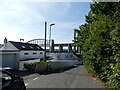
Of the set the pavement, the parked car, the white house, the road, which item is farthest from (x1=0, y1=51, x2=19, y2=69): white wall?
the parked car

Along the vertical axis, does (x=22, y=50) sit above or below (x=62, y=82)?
above

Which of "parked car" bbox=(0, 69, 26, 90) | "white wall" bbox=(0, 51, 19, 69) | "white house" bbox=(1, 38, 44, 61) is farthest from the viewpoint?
"white house" bbox=(1, 38, 44, 61)

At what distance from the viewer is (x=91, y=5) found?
529 inches

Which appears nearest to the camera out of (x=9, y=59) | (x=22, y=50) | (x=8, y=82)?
(x=8, y=82)

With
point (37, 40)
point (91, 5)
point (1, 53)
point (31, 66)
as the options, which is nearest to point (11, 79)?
point (91, 5)

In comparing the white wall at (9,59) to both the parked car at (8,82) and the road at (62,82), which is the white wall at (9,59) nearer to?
the road at (62,82)

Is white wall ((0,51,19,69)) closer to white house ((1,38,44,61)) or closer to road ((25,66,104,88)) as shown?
white house ((1,38,44,61))

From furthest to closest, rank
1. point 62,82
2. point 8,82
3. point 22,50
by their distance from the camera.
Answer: point 22,50
point 62,82
point 8,82

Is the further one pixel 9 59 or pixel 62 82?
pixel 9 59

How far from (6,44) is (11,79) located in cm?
2714

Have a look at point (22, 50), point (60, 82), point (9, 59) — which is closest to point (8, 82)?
point (60, 82)

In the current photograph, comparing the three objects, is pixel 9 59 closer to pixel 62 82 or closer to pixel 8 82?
pixel 62 82

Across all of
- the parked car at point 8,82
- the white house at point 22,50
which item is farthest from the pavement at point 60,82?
the white house at point 22,50

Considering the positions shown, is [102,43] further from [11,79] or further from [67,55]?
[67,55]
